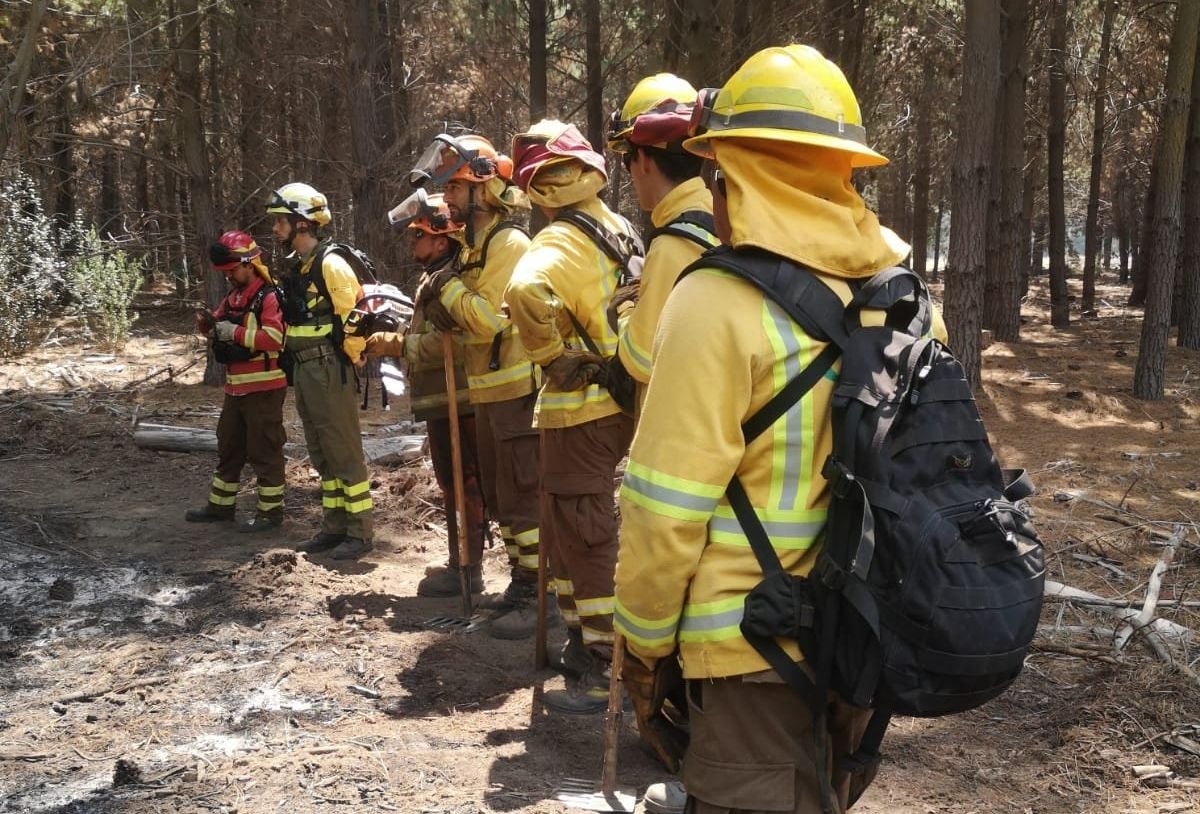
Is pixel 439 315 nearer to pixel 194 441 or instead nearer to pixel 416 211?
pixel 416 211

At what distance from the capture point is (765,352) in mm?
2164

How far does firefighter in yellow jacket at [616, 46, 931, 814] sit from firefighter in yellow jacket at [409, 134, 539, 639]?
335 cm

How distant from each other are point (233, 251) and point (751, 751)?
20.3ft

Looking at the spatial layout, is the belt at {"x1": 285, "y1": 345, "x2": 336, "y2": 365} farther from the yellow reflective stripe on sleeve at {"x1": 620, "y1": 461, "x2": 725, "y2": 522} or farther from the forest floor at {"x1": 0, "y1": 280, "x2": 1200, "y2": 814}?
the yellow reflective stripe on sleeve at {"x1": 620, "y1": 461, "x2": 725, "y2": 522}

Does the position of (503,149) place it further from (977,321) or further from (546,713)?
(546,713)

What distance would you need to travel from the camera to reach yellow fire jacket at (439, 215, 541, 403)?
5562 mm

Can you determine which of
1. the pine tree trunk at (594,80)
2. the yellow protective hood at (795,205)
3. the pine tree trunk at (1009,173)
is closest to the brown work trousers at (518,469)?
the yellow protective hood at (795,205)

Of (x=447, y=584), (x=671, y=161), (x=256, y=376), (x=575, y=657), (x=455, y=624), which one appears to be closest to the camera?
(x=671, y=161)

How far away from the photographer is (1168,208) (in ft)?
37.3

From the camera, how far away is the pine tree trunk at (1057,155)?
55.7ft

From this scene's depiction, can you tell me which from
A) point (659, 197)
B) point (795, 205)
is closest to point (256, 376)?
point (659, 197)

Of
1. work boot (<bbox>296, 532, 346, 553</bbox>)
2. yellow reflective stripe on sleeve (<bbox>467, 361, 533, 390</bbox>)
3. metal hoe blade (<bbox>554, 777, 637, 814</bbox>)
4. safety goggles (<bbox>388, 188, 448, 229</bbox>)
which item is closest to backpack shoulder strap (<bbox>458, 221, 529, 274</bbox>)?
safety goggles (<bbox>388, 188, 448, 229</bbox>)

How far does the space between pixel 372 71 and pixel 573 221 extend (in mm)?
7365

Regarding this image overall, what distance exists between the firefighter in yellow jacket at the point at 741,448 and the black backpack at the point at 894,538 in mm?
44
